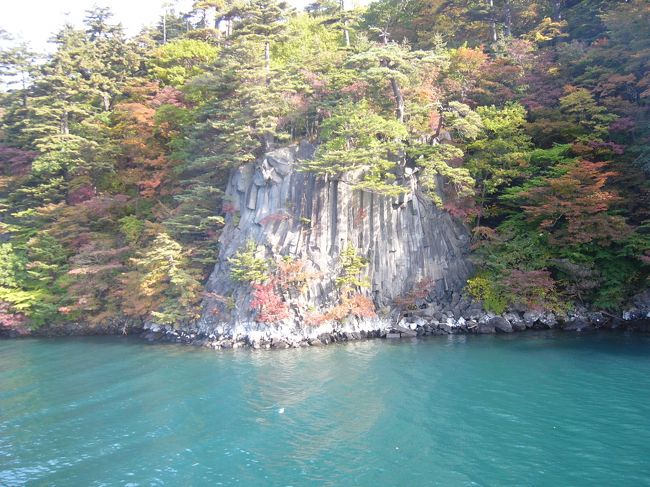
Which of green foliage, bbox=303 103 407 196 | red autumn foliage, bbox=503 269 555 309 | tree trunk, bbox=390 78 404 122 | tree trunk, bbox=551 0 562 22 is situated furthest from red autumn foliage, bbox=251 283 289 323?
tree trunk, bbox=551 0 562 22

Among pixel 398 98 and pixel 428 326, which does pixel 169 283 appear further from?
pixel 398 98

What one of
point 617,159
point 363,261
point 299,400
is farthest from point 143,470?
point 617,159

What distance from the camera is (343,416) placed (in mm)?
14695

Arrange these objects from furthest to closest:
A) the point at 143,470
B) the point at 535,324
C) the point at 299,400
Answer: the point at 535,324 → the point at 299,400 → the point at 143,470

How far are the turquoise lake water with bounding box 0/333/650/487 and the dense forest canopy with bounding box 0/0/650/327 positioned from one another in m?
5.25

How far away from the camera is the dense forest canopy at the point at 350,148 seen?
24.1 meters

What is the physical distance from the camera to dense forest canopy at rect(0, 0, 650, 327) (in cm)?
2406

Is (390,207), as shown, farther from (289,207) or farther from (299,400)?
(299,400)

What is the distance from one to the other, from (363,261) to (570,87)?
15.4 metres

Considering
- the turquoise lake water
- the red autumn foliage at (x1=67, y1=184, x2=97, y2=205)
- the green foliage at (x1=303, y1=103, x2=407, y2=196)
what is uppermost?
the green foliage at (x1=303, y1=103, x2=407, y2=196)

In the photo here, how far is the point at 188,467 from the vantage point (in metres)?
12.1

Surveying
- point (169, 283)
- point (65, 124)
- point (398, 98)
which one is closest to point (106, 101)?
point (65, 124)

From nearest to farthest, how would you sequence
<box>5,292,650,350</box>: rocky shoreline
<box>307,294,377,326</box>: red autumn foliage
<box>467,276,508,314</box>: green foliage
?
<box>5,292,650,350</box>: rocky shoreline
<box>307,294,377,326</box>: red autumn foliage
<box>467,276,508,314</box>: green foliage

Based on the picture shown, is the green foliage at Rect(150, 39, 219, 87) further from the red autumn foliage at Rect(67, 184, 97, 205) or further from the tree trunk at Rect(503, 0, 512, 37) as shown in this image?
the tree trunk at Rect(503, 0, 512, 37)
